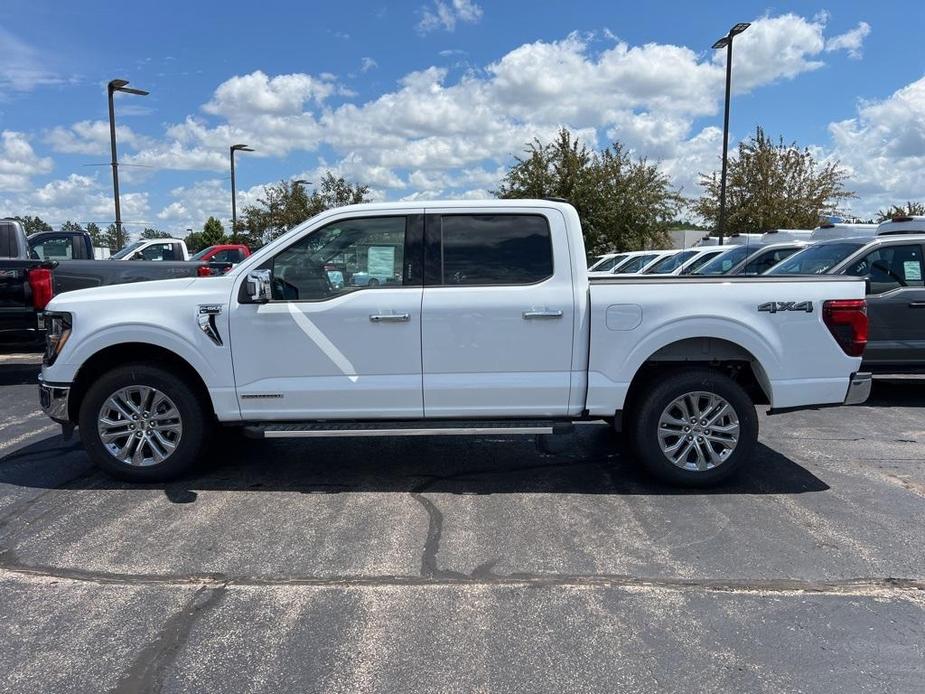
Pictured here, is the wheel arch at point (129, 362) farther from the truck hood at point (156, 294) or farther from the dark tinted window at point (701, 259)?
the dark tinted window at point (701, 259)

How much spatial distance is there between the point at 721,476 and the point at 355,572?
107 inches

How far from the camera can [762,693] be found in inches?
112

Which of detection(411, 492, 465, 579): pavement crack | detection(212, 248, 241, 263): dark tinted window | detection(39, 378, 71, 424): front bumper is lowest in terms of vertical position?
detection(411, 492, 465, 579): pavement crack

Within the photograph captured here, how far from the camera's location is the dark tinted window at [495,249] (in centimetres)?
500

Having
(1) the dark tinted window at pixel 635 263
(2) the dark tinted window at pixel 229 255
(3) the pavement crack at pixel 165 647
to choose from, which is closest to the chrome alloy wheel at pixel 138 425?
(3) the pavement crack at pixel 165 647

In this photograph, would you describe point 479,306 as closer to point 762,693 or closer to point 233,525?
point 233,525

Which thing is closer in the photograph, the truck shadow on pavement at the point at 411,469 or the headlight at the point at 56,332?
the headlight at the point at 56,332

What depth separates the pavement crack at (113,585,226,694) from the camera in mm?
2910

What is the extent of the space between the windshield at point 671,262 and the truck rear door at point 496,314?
11901 mm

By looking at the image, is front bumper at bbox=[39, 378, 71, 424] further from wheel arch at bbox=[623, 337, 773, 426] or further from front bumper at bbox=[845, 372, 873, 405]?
front bumper at bbox=[845, 372, 873, 405]

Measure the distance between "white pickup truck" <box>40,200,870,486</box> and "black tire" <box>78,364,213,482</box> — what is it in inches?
0.6

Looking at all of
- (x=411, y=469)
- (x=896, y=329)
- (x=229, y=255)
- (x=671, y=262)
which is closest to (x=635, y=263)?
(x=671, y=262)

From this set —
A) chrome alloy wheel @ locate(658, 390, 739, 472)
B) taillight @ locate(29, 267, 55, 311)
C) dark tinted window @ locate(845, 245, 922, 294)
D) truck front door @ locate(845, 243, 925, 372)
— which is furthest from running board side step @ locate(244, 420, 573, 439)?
taillight @ locate(29, 267, 55, 311)

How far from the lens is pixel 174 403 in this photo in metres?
5.05
